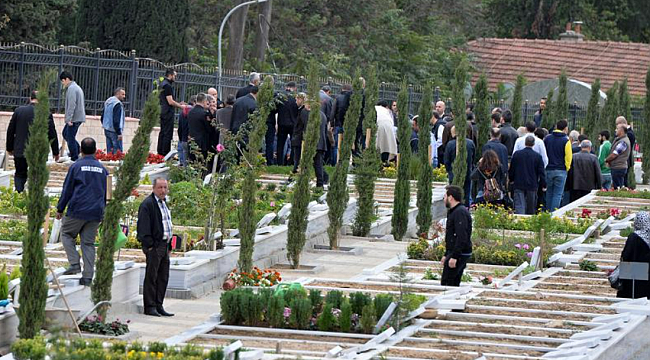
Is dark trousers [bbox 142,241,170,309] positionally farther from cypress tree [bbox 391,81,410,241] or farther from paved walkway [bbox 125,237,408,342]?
cypress tree [bbox 391,81,410,241]

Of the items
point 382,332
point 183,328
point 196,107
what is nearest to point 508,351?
point 382,332

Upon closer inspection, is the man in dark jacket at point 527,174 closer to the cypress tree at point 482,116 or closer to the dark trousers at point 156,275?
the cypress tree at point 482,116

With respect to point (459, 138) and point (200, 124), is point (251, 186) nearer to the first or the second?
point (459, 138)

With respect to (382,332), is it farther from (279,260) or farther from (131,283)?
(279,260)

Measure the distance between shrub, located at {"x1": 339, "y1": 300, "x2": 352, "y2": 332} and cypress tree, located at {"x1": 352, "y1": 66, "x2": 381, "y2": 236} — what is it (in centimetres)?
877

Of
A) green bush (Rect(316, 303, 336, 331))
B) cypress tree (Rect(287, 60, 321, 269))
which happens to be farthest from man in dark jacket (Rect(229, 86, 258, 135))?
green bush (Rect(316, 303, 336, 331))

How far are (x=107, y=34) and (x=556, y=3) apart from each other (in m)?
27.1

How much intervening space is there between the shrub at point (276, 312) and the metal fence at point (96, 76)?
1687 cm

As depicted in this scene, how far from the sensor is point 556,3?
62594 millimetres

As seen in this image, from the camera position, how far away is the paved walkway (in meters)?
15.3

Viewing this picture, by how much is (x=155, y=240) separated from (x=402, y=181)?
8118 millimetres

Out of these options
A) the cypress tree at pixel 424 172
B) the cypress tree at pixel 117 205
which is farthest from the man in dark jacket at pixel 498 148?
the cypress tree at pixel 117 205

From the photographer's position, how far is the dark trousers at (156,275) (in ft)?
51.9

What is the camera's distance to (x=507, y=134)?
26188 mm
